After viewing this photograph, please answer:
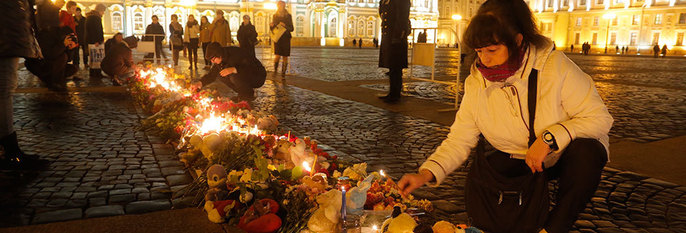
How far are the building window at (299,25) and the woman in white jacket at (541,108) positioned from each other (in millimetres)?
72918

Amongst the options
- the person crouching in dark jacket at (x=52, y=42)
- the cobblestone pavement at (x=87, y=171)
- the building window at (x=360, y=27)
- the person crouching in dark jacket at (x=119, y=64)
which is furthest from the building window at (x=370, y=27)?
the cobblestone pavement at (x=87, y=171)

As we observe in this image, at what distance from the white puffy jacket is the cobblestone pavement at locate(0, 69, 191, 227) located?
1955 mm

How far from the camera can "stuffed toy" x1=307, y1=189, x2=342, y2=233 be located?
2557 millimetres

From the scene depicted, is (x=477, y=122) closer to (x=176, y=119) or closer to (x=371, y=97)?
(x=176, y=119)

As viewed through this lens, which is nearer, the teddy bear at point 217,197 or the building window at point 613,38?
the teddy bear at point 217,197

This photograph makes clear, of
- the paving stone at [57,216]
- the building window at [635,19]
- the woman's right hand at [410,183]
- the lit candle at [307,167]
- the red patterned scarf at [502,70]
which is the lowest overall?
the paving stone at [57,216]

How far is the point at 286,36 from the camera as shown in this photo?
45.4ft

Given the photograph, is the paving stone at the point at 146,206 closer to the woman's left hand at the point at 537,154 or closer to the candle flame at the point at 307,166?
the candle flame at the point at 307,166

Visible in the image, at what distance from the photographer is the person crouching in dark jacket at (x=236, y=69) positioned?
8156mm

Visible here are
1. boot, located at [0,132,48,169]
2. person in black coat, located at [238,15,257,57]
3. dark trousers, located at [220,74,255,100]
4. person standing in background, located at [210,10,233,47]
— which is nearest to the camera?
boot, located at [0,132,48,169]

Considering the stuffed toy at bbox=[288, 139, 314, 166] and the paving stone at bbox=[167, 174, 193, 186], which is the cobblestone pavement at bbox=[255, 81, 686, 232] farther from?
the paving stone at bbox=[167, 174, 193, 186]

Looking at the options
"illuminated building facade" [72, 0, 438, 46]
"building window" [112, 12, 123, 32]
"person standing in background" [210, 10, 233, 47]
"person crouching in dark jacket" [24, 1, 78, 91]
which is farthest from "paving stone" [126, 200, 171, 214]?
"building window" [112, 12, 123, 32]

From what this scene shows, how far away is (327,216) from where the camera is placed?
2557 millimetres

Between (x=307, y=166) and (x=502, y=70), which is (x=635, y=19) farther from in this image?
(x=502, y=70)
